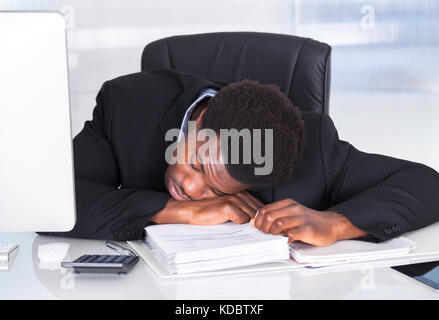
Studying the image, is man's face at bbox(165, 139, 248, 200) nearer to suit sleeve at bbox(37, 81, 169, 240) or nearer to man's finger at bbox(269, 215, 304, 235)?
suit sleeve at bbox(37, 81, 169, 240)

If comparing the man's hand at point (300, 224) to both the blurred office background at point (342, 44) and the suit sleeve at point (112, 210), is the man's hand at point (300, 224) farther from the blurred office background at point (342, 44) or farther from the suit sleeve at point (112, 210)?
the blurred office background at point (342, 44)

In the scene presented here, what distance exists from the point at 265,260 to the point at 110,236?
0.36m

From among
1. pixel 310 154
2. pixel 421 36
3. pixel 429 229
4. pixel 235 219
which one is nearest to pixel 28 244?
pixel 235 219

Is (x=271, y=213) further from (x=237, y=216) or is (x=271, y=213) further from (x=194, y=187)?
(x=194, y=187)

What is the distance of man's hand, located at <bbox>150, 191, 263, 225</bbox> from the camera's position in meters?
1.21

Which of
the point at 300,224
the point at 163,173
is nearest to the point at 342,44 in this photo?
the point at 163,173

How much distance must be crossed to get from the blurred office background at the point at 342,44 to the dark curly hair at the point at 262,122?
6.71 ft

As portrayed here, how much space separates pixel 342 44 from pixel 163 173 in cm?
206

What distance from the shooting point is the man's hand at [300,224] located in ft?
3.59

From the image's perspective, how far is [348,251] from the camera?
1.08m

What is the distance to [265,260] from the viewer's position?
102cm

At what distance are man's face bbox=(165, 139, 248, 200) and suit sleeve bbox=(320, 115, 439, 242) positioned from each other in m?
0.24

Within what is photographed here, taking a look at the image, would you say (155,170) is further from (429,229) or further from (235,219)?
(429,229)

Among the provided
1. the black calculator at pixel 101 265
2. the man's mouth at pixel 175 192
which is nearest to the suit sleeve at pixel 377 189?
the man's mouth at pixel 175 192
